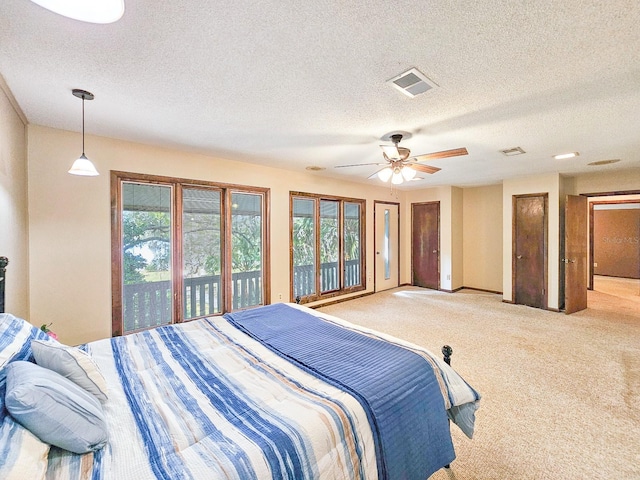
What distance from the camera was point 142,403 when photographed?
131cm

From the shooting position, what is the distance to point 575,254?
4.95 m

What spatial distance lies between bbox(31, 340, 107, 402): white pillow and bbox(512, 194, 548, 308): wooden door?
6246 mm

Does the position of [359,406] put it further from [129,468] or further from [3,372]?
[3,372]

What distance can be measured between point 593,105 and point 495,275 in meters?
4.83

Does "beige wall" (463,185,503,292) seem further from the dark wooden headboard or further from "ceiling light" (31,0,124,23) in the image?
the dark wooden headboard

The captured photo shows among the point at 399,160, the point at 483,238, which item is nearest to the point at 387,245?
the point at 483,238

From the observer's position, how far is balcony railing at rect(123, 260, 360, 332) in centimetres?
347

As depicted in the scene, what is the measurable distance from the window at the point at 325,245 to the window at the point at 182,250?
76 cm

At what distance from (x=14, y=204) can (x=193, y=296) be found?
204 centimetres

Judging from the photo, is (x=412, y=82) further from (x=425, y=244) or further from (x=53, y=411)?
(x=425, y=244)

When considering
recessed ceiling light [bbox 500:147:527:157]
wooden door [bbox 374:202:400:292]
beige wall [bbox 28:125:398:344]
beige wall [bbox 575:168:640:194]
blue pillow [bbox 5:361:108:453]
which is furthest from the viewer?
wooden door [bbox 374:202:400:292]

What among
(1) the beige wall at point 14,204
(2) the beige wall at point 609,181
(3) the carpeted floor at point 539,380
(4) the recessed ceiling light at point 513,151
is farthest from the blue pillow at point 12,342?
(2) the beige wall at point 609,181

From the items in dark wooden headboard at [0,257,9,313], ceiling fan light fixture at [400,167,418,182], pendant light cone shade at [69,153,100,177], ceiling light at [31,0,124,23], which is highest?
ceiling fan light fixture at [400,167,418,182]

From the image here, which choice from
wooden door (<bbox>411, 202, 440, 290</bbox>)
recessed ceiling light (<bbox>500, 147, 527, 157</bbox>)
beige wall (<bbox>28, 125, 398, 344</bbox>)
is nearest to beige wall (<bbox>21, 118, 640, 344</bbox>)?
beige wall (<bbox>28, 125, 398, 344</bbox>)
